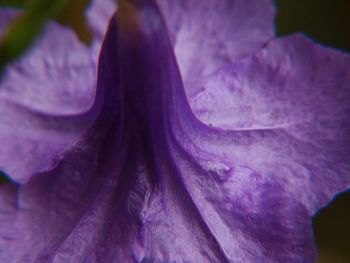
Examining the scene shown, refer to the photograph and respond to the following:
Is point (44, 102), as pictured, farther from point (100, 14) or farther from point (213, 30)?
point (213, 30)

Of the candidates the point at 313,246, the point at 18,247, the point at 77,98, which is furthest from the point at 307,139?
the point at 18,247

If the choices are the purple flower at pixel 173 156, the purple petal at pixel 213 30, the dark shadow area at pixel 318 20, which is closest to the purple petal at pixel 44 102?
the purple flower at pixel 173 156

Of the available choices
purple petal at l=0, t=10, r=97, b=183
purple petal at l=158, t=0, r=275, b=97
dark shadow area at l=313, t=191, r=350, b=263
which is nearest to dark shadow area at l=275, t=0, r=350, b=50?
dark shadow area at l=313, t=191, r=350, b=263

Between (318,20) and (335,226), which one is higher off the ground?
(318,20)

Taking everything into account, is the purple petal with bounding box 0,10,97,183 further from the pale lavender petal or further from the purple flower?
the pale lavender petal

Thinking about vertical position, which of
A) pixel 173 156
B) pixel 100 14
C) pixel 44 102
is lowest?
pixel 173 156

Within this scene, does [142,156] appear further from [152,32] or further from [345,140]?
[345,140]

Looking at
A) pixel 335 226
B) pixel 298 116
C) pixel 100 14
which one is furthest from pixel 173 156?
pixel 335 226
